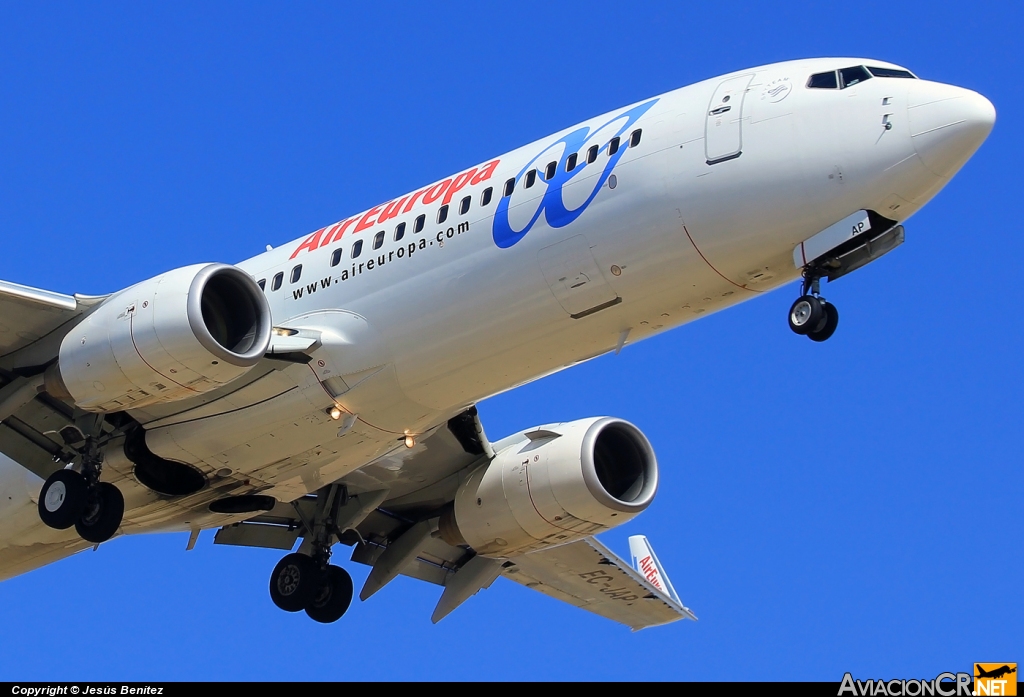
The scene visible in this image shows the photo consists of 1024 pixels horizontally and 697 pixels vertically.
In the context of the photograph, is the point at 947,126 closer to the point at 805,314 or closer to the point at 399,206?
the point at 805,314

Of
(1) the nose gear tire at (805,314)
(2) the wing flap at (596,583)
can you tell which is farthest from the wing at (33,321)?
(2) the wing flap at (596,583)

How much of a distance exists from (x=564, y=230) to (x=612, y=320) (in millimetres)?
1351

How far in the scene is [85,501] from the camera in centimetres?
2228

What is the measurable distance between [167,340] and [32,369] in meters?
3.16

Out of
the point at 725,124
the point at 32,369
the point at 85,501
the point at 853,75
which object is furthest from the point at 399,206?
the point at 853,75

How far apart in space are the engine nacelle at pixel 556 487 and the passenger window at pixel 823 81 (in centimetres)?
715

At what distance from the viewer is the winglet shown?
29.7 metres

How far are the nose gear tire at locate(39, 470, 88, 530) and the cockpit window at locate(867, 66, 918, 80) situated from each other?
39.8 feet

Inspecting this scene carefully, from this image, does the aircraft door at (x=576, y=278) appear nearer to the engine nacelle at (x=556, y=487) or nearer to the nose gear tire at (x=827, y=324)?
the nose gear tire at (x=827, y=324)

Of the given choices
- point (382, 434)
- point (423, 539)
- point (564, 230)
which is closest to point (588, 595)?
point (423, 539)

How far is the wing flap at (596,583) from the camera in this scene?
28391 millimetres

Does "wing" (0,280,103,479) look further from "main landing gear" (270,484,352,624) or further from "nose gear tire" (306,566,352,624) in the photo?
"nose gear tire" (306,566,352,624)

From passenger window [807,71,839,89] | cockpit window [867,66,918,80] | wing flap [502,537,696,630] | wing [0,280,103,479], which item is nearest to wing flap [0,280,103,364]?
wing [0,280,103,479]

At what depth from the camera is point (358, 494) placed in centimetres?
2627
